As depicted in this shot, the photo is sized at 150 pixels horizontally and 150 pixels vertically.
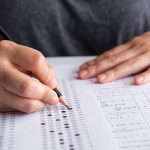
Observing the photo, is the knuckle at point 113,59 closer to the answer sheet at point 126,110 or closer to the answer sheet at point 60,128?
the answer sheet at point 126,110

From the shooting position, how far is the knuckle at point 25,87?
0.43 meters

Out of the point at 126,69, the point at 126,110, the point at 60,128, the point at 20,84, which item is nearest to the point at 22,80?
the point at 20,84

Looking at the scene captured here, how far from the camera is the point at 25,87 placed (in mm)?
430

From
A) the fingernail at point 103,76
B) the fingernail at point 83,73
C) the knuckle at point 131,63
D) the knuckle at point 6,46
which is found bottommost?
the fingernail at point 83,73

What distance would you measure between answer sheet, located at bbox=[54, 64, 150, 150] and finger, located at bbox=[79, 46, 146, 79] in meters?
0.03

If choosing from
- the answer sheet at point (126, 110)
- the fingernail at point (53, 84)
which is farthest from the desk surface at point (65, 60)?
the fingernail at point (53, 84)

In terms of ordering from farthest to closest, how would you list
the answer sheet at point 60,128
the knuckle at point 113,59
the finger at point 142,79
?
1. the knuckle at point 113,59
2. the finger at point 142,79
3. the answer sheet at point 60,128

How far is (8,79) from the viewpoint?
43 centimetres

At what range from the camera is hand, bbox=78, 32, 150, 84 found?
2.13ft

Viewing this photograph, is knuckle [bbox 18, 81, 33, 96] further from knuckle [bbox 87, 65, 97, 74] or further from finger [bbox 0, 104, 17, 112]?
knuckle [bbox 87, 65, 97, 74]

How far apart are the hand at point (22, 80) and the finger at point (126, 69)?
234 millimetres

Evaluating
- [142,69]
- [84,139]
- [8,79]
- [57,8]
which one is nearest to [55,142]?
[84,139]

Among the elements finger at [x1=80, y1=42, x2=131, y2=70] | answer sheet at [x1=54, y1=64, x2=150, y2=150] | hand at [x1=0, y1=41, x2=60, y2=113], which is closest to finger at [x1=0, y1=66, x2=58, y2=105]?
hand at [x1=0, y1=41, x2=60, y2=113]

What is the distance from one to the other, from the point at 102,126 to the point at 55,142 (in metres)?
0.12
